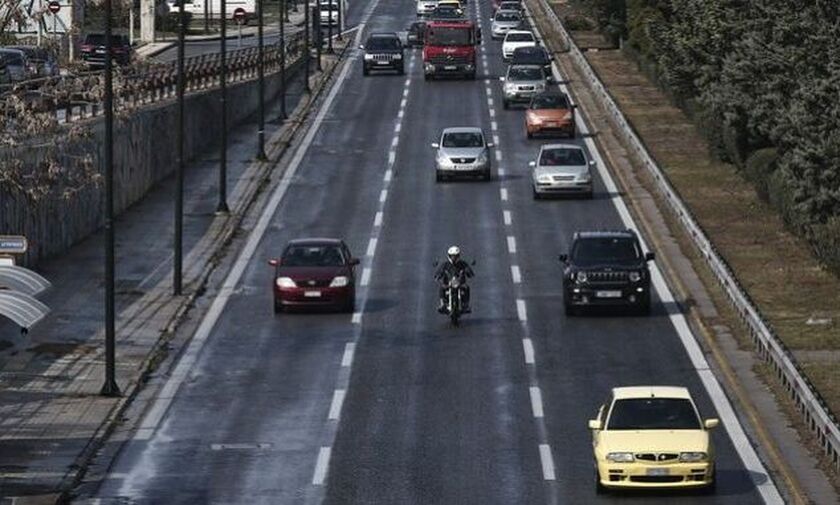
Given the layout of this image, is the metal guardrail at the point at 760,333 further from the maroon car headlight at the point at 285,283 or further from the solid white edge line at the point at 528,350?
the maroon car headlight at the point at 285,283

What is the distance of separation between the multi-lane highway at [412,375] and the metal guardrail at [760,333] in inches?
46.7

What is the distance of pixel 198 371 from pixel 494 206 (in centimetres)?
2538

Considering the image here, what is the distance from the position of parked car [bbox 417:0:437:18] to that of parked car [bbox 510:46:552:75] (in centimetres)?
3814

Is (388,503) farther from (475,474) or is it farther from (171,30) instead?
(171,30)

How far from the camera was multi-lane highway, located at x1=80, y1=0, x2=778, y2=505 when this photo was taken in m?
35.1

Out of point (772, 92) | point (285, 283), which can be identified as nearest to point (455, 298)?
point (285, 283)

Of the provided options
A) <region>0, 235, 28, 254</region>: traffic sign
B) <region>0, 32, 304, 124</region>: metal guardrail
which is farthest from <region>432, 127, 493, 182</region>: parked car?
<region>0, 235, 28, 254</region>: traffic sign

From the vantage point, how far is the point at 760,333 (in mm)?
44844

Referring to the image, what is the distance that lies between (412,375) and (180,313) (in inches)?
370

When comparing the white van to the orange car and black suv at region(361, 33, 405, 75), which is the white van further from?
the orange car

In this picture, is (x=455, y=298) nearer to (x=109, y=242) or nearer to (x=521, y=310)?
(x=521, y=310)

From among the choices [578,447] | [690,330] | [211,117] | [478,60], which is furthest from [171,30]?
[578,447]

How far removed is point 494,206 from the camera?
69.8 metres

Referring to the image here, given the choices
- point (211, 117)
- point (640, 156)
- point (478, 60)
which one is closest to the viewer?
point (640, 156)
